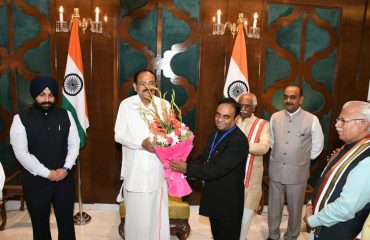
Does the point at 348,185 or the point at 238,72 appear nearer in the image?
the point at 348,185

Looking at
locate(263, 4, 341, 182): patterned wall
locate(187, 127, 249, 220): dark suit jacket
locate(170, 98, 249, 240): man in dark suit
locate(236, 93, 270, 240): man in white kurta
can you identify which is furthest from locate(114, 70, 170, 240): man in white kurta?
locate(263, 4, 341, 182): patterned wall

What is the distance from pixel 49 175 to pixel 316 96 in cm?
368

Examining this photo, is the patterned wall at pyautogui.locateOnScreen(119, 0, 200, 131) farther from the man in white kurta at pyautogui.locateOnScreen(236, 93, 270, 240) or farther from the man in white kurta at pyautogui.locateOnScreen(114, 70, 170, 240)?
the man in white kurta at pyautogui.locateOnScreen(114, 70, 170, 240)

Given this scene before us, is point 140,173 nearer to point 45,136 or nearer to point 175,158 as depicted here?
point 175,158

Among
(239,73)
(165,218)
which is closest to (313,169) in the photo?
(239,73)

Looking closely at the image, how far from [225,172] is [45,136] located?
5.22ft

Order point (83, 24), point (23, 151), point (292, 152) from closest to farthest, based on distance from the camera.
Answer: point (23, 151) < point (292, 152) < point (83, 24)

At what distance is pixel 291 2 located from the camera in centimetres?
455

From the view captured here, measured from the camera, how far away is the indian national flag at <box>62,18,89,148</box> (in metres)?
4.06

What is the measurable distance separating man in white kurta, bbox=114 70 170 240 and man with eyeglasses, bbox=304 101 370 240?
1323 millimetres

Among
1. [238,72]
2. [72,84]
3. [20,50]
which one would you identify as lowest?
[72,84]

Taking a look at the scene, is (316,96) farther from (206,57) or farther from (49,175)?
(49,175)

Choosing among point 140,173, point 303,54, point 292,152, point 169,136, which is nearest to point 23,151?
point 140,173

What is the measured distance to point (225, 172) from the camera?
2.51m
